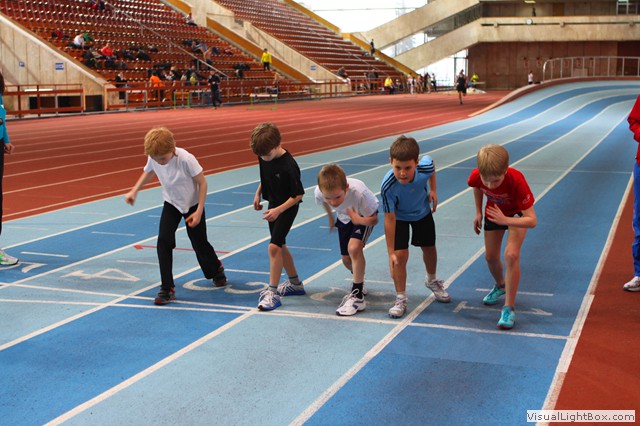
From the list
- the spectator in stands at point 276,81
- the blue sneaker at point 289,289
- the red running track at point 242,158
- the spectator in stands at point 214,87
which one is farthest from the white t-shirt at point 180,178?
the spectator in stands at point 276,81

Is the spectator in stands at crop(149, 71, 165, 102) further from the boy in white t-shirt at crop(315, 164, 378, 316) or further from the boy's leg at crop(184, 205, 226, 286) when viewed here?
the boy in white t-shirt at crop(315, 164, 378, 316)

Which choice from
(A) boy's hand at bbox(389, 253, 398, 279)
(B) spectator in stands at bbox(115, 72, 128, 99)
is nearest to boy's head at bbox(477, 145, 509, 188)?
(A) boy's hand at bbox(389, 253, 398, 279)

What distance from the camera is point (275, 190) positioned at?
588 cm

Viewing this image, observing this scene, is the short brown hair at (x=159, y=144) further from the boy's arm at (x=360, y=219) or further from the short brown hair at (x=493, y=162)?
the short brown hair at (x=493, y=162)

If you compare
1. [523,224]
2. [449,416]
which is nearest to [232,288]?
[523,224]

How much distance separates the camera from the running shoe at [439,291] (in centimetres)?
587

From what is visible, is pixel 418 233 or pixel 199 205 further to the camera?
pixel 199 205

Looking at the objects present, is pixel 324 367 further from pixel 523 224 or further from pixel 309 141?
pixel 309 141

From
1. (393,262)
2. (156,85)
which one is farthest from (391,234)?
(156,85)

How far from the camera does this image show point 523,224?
16.5 ft

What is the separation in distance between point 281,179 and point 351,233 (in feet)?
2.03

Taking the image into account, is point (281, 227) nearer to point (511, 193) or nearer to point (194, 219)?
point (194, 219)

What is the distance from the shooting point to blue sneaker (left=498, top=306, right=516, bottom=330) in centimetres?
520

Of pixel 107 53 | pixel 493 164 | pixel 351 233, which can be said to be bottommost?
pixel 351 233
